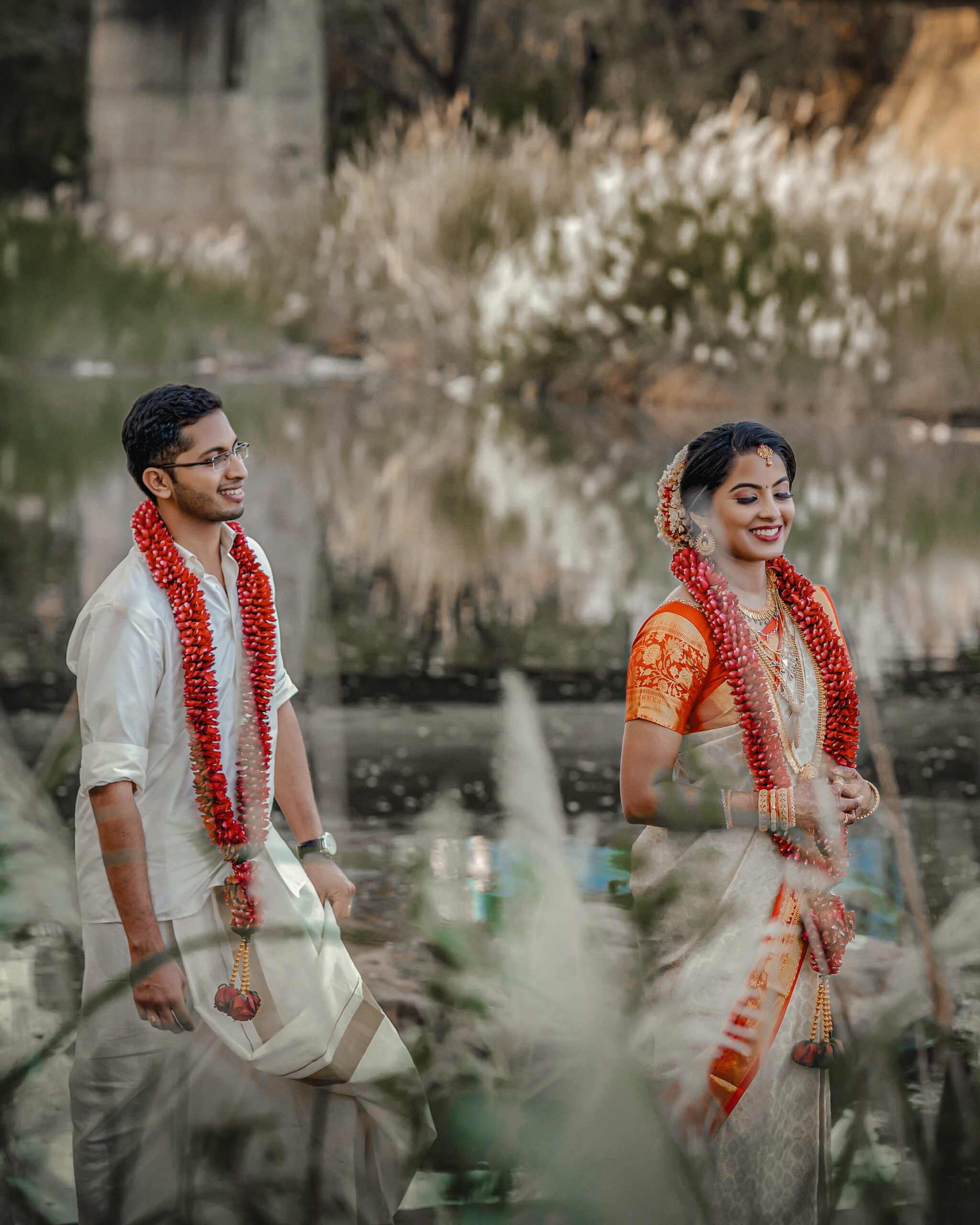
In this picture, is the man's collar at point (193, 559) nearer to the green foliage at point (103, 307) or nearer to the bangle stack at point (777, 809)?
the bangle stack at point (777, 809)

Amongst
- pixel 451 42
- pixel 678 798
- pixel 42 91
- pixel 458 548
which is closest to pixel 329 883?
pixel 678 798

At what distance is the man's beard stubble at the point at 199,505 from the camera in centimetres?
245

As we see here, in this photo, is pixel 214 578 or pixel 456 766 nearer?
pixel 214 578

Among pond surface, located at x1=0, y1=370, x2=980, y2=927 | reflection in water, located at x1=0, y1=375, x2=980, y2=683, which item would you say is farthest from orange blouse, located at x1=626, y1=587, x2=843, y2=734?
reflection in water, located at x1=0, y1=375, x2=980, y2=683

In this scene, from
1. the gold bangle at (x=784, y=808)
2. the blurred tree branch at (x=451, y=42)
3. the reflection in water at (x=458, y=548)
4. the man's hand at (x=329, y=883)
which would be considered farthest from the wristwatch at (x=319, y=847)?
the blurred tree branch at (x=451, y=42)

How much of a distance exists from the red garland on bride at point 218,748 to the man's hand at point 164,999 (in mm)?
61

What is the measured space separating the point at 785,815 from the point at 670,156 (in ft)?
48.1

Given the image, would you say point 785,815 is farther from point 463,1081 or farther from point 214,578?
point 214,578

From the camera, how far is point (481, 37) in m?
30.5

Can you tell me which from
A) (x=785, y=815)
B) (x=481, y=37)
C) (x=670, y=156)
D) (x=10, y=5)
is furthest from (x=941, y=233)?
(x=10, y=5)

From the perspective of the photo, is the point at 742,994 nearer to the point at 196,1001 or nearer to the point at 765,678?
the point at 765,678

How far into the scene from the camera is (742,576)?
2480 mm

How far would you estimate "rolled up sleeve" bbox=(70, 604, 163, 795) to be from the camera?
2.33m

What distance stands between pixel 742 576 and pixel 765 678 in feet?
0.53
